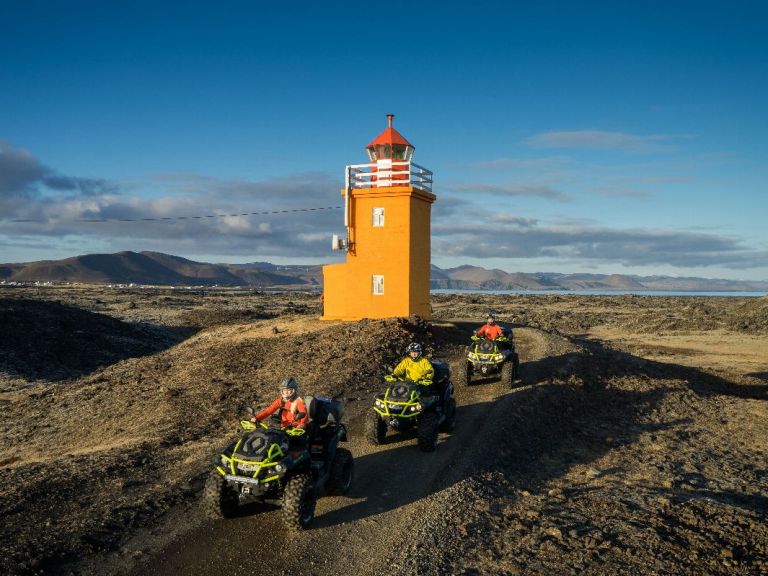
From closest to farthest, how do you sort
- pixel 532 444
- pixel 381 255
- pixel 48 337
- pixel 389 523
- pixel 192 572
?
pixel 192 572
pixel 389 523
pixel 532 444
pixel 381 255
pixel 48 337

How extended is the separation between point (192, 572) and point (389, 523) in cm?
316

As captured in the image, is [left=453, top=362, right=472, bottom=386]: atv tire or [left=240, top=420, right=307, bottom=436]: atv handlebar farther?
[left=453, top=362, right=472, bottom=386]: atv tire

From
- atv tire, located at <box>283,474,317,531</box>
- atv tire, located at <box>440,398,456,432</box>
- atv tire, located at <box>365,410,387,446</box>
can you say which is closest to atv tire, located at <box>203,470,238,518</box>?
atv tire, located at <box>283,474,317,531</box>

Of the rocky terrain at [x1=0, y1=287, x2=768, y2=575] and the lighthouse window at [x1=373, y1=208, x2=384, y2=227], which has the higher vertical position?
the lighthouse window at [x1=373, y1=208, x2=384, y2=227]

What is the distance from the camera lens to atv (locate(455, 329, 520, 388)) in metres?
20.1

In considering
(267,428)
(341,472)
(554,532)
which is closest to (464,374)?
(341,472)

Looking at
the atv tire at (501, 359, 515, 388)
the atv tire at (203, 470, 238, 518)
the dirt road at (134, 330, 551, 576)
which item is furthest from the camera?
the atv tire at (501, 359, 515, 388)

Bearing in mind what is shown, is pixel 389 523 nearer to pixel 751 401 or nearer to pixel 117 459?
pixel 117 459

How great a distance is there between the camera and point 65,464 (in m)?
13.1

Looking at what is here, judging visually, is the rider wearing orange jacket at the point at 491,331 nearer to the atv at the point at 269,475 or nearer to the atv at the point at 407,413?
the atv at the point at 407,413

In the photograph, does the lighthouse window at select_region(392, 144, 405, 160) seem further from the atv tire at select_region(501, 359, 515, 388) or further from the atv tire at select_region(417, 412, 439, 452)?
the atv tire at select_region(417, 412, 439, 452)

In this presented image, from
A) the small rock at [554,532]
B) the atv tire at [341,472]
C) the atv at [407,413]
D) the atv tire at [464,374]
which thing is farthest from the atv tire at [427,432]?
the atv tire at [464,374]

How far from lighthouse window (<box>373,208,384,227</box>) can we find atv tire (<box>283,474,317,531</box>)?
22473 mm

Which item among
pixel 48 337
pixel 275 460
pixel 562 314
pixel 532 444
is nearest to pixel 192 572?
pixel 275 460
